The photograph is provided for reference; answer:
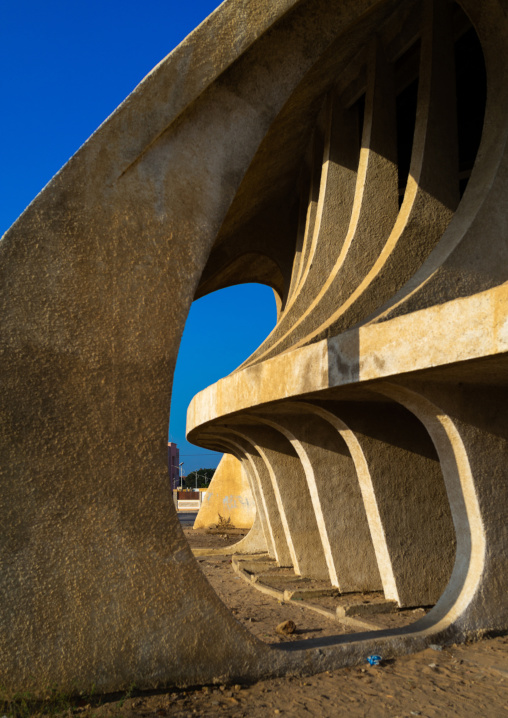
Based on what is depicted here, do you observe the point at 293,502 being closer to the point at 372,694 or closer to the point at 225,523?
the point at 372,694

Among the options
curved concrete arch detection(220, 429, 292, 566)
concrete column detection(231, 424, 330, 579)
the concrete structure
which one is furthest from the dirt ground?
curved concrete arch detection(220, 429, 292, 566)

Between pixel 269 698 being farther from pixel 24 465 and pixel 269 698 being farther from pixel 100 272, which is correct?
pixel 100 272

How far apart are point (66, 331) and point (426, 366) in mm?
2907

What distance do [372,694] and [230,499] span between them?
1936cm

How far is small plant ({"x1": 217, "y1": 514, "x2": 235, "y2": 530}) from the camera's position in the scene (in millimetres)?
23141

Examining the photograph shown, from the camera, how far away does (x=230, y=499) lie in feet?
77.7

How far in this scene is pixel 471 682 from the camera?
4945mm

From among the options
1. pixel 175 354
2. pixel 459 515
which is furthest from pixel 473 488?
pixel 175 354

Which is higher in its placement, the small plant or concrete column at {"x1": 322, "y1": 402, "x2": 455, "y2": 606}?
concrete column at {"x1": 322, "y1": 402, "x2": 455, "y2": 606}

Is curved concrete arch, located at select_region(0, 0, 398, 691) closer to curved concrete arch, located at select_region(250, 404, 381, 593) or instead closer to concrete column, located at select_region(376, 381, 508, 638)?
concrete column, located at select_region(376, 381, 508, 638)

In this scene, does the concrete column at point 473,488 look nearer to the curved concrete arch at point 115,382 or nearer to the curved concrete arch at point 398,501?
the curved concrete arch at point 398,501

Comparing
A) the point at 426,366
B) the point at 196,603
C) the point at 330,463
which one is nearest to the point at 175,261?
the point at 426,366

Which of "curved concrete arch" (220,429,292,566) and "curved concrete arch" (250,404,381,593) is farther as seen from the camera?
"curved concrete arch" (220,429,292,566)

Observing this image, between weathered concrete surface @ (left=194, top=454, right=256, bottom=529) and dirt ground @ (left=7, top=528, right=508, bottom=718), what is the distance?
17935mm
